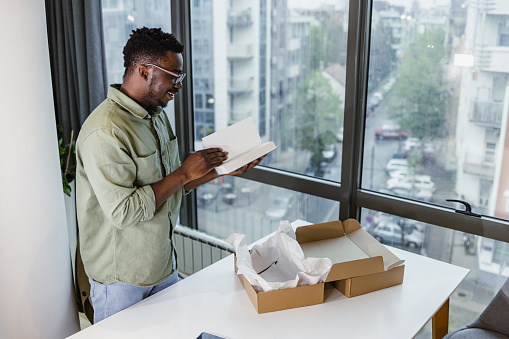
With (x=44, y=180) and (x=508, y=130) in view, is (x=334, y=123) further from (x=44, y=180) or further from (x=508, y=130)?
(x=44, y=180)

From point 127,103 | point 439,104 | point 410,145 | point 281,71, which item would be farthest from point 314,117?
point 127,103

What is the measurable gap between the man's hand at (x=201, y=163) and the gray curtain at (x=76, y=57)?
54.0 inches

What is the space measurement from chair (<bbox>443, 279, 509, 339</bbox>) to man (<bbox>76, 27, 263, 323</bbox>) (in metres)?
1.02

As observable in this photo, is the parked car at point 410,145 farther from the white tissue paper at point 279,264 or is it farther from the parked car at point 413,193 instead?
the white tissue paper at point 279,264

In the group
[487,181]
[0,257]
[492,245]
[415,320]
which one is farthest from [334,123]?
[0,257]

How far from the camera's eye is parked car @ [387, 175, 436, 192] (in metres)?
2.15

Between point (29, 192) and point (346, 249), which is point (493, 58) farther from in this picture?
point (29, 192)

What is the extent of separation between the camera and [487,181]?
2006 mm

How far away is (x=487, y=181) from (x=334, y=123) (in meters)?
0.71

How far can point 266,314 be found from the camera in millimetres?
1551

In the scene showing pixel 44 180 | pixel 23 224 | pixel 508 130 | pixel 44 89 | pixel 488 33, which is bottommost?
pixel 23 224

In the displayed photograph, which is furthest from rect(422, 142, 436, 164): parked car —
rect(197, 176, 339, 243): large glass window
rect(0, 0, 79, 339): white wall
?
rect(0, 0, 79, 339): white wall

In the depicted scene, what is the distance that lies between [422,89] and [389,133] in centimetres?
24

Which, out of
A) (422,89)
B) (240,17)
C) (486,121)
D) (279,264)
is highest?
(240,17)
